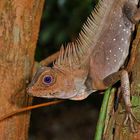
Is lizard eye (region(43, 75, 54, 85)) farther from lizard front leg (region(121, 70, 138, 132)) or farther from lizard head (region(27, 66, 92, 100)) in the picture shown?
lizard front leg (region(121, 70, 138, 132))

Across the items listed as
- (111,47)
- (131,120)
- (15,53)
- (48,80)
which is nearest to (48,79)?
(48,80)

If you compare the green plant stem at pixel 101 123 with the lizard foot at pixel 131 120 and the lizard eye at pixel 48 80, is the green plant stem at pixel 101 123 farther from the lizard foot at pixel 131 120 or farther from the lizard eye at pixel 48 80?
the lizard eye at pixel 48 80

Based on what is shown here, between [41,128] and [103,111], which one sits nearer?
[103,111]

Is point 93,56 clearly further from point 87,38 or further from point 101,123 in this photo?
point 101,123

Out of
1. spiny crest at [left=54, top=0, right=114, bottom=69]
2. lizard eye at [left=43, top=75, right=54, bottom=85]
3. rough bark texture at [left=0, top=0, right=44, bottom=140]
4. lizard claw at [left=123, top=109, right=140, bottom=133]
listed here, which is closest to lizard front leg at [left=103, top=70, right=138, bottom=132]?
lizard claw at [left=123, top=109, right=140, bottom=133]

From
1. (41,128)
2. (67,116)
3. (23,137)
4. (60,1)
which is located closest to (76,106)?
(67,116)

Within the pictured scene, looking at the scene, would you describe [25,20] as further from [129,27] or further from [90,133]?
[90,133]
